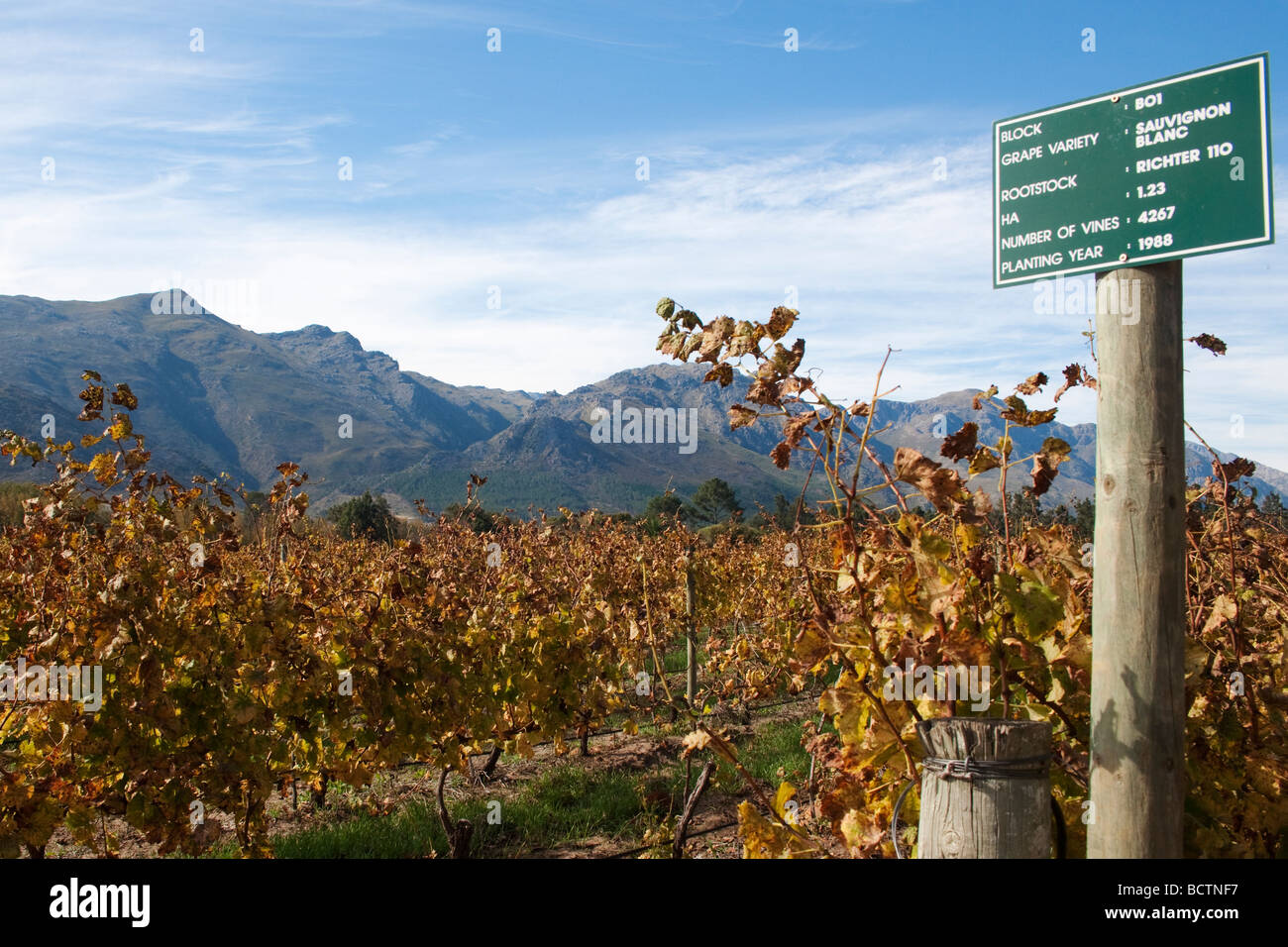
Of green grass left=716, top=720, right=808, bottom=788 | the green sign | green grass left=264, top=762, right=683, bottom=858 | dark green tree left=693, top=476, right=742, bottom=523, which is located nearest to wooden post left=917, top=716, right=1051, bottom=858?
the green sign

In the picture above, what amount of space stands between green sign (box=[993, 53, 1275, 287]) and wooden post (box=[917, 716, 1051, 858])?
3.27 feet

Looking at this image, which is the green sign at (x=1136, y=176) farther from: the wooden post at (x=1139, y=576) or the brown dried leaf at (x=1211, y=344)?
the brown dried leaf at (x=1211, y=344)

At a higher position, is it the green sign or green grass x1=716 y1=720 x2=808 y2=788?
the green sign

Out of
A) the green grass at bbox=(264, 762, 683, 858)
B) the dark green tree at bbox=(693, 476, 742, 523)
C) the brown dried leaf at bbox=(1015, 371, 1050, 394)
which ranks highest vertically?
the brown dried leaf at bbox=(1015, 371, 1050, 394)

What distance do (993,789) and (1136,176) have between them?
1308 mm

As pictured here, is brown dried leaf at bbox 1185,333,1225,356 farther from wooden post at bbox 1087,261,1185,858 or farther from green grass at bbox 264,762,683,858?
green grass at bbox 264,762,683,858

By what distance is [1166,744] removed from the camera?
1754 mm

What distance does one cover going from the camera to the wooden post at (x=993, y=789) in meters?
1.71

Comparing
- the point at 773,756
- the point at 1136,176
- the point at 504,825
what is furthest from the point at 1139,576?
the point at 773,756

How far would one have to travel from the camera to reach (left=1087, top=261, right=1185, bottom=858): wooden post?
69.2 inches

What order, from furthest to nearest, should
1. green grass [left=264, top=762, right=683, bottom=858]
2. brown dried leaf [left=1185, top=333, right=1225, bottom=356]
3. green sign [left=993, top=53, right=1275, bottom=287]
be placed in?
green grass [left=264, top=762, right=683, bottom=858] → brown dried leaf [left=1185, top=333, right=1225, bottom=356] → green sign [left=993, top=53, right=1275, bottom=287]
